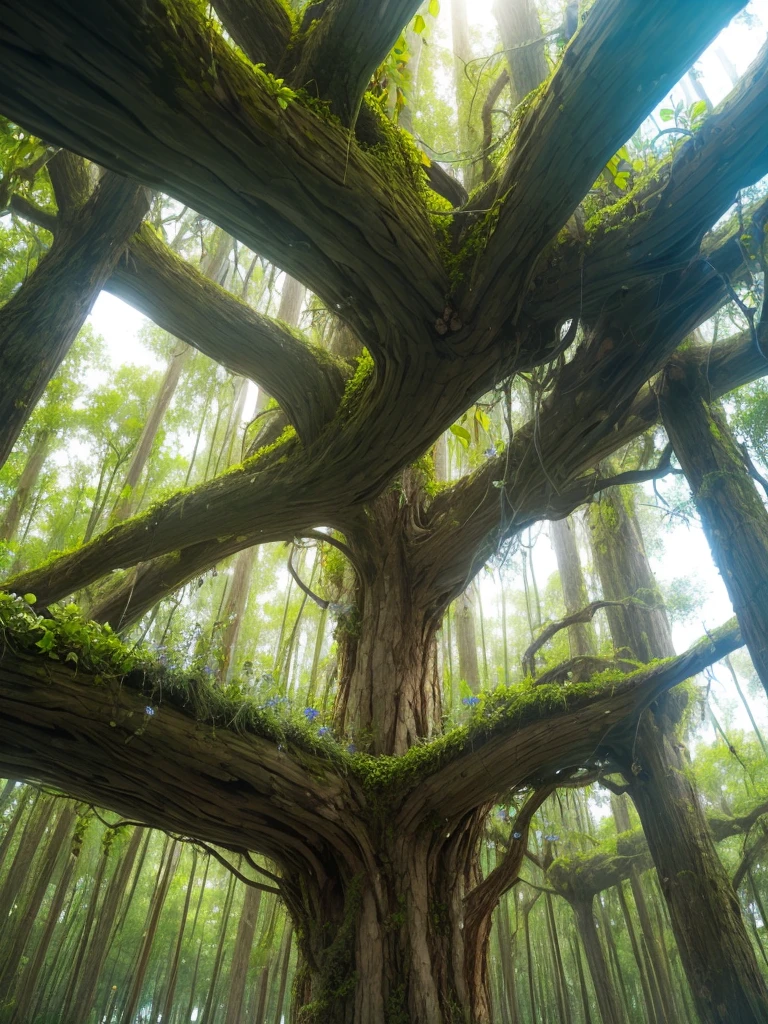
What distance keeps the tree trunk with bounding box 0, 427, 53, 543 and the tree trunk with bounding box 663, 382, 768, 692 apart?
6603 mm

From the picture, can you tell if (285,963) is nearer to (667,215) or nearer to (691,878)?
(691,878)

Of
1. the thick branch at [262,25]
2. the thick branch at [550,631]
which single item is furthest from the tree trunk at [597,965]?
the thick branch at [262,25]

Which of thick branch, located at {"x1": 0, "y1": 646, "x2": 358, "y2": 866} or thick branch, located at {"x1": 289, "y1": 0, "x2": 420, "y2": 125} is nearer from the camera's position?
thick branch, located at {"x1": 289, "y1": 0, "x2": 420, "y2": 125}

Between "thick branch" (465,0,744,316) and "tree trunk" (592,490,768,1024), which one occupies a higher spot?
"thick branch" (465,0,744,316)

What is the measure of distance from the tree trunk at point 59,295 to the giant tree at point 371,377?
0.11m

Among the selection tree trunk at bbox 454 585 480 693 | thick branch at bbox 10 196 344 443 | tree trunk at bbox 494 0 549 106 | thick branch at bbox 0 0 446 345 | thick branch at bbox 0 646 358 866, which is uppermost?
tree trunk at bbox 454 585 480 693

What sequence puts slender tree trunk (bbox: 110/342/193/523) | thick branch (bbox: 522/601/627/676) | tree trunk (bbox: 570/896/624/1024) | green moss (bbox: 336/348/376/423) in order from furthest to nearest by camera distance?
slender tree trunk (bbox: 110/342/193/523), tree trunk (bbox: 570/896/624/1024), thick branch (bbox: 522/601/627/676), green moss (bbox: 336/348/376/423)

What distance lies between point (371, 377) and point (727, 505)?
161cm

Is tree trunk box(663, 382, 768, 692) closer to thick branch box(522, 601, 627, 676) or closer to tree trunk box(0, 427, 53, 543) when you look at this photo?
thick branch box(522, 601, 627, 676)

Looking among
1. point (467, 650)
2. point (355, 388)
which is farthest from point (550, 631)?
point (467, 650)

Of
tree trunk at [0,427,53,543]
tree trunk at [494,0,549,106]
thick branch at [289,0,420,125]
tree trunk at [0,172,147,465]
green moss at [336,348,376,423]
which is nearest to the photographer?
thick branch at [289,0,420,125]

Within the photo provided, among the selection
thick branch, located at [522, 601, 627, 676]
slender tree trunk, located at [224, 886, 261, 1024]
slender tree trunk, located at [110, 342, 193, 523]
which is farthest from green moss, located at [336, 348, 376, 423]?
slender tree trunk, located at [224, 886, 261, 1024]

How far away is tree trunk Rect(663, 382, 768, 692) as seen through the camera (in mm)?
2373

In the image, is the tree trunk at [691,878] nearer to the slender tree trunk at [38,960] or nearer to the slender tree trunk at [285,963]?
the slender tree trunk at [285,963]
